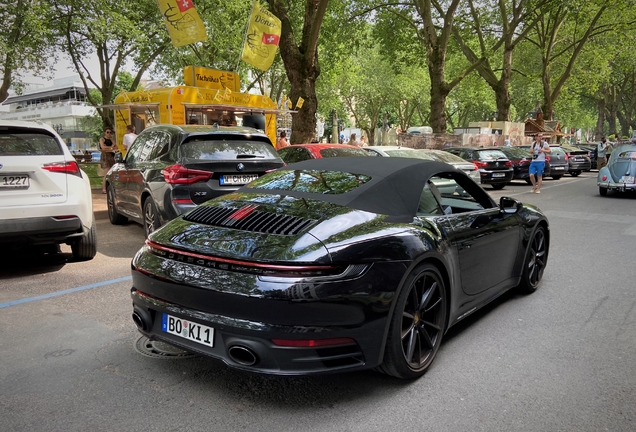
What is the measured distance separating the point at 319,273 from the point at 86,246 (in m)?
4.60

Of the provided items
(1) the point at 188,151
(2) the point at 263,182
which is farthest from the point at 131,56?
(2) the point at 263,182

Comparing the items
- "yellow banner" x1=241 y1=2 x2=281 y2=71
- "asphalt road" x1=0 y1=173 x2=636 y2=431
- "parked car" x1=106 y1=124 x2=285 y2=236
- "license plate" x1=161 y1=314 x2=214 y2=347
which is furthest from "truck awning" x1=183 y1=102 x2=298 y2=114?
"license plate" x1=161 y1=314 x2=214 y2=347

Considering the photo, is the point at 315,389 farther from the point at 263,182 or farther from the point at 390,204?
the point at 263,182

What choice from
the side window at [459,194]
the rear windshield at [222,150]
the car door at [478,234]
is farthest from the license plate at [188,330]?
the rear windshield at [222,150]

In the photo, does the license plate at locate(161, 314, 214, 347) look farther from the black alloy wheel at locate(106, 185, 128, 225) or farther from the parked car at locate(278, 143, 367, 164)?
the parked car at locate(278, 143, 367, 164)

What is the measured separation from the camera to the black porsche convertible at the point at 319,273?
8.98ft

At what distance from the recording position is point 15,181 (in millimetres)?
5500

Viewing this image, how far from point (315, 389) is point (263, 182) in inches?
65.2

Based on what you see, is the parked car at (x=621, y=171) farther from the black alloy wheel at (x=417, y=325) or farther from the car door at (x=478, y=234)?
the black alloy wheel at (x=417, y=325)

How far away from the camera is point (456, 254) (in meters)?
3.72

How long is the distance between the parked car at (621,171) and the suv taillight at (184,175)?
12219 millimetres

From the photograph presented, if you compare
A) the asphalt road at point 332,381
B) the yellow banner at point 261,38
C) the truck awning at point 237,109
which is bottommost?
the asphalt road at point 332,381

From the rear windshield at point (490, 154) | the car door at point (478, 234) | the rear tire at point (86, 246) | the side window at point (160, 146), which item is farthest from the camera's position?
the rear windshield at point (490, 154)

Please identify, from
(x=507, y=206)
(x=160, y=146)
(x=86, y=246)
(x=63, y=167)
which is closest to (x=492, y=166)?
(x=160, y=146)
